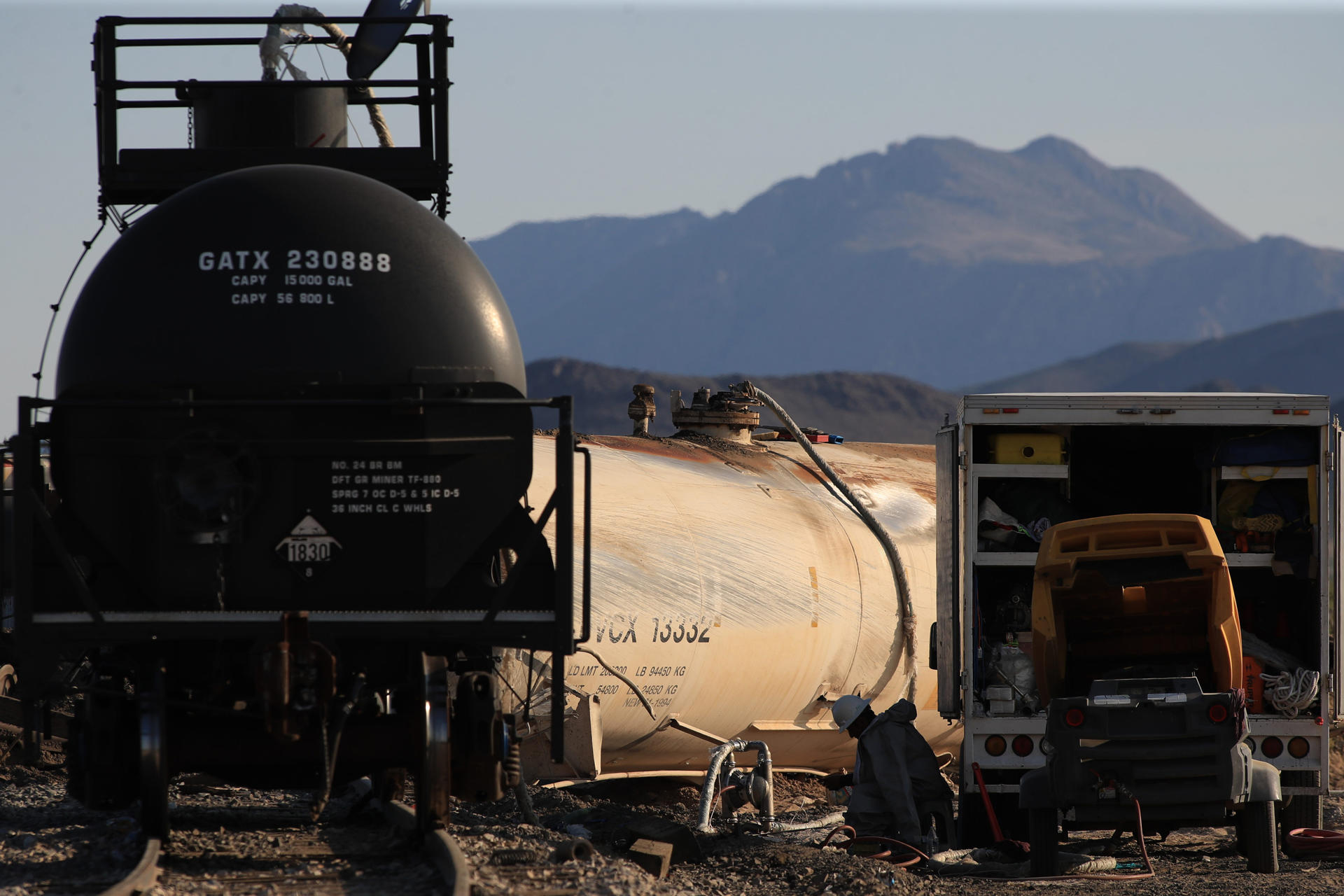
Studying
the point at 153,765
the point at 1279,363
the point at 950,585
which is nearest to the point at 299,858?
the point at 153,765

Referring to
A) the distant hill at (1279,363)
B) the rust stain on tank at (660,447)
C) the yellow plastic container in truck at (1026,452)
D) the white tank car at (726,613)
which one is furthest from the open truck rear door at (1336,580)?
the distant hill at (1279,363)

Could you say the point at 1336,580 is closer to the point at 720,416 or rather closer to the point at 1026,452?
the point at 1026,452

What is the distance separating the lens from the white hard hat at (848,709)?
11195 millimetres

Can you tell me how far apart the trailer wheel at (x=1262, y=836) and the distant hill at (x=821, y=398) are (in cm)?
9959

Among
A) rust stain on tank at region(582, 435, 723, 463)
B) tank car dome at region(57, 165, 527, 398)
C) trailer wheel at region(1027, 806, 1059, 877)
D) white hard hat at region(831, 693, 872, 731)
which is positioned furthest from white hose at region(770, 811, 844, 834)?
tank car dome at region(57, 165, 527, 398)

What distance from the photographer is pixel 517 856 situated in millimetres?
8219

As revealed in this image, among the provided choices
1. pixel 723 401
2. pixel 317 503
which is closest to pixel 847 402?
pixel 723 401

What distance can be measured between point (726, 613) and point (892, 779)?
83.6 inches

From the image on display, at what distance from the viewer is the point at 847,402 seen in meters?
119

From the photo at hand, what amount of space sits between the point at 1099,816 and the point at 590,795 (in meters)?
4.39

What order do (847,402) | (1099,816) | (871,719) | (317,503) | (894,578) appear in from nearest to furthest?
(317,503)
(1099,816)
(871,719)
(894,578)
(847,402)

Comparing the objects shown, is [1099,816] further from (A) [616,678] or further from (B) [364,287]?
(B) [364,287]

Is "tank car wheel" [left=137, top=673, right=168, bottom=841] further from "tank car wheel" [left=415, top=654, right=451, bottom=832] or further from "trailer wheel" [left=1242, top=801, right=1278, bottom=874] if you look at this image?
"trailer wheel" [left=1242, top=801, right=1278, bottom=874]

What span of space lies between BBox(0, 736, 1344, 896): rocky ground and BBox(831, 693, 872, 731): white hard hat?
800mm
